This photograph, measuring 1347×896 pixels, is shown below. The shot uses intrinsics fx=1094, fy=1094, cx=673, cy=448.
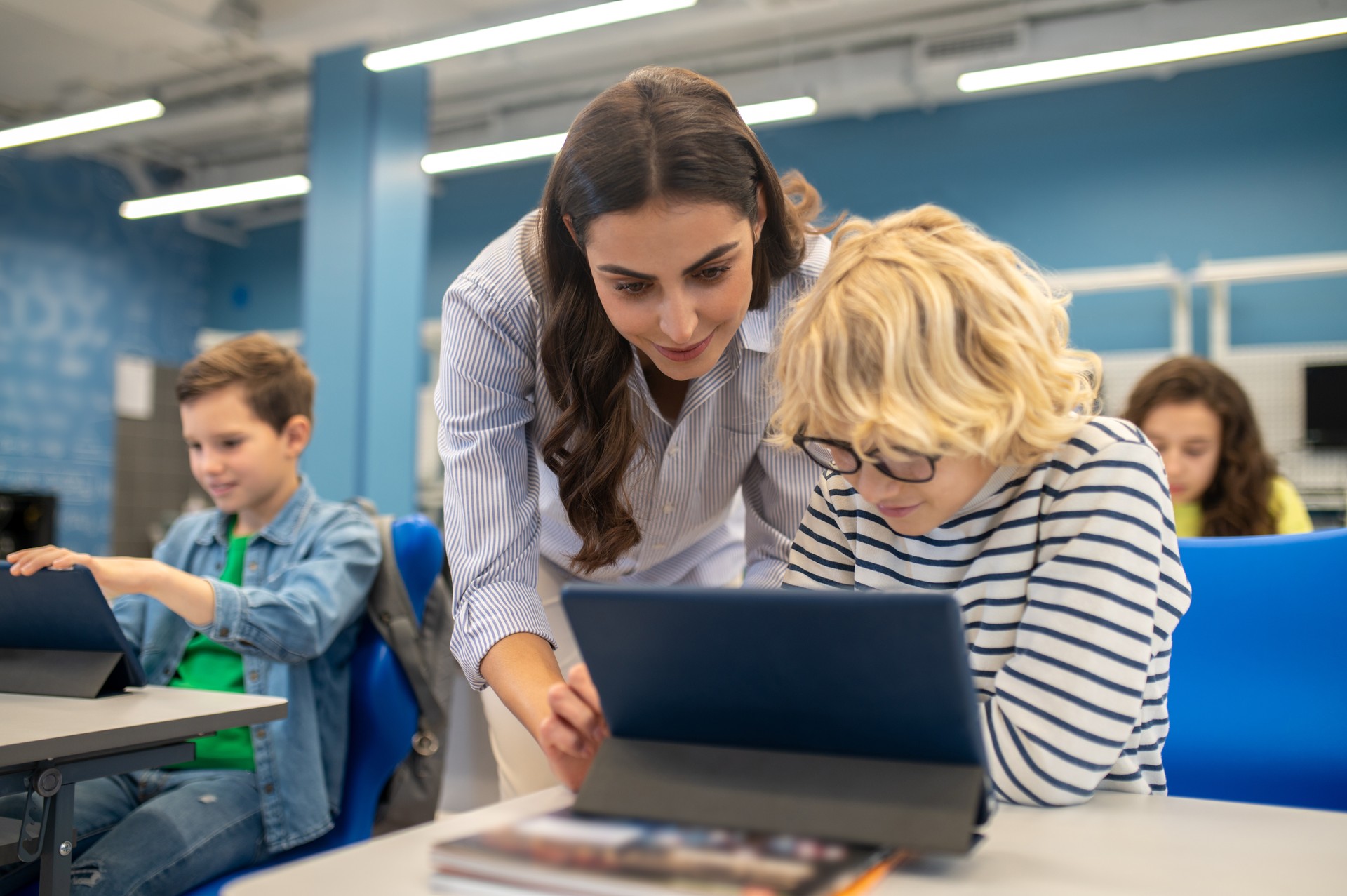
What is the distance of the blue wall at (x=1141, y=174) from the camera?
573 cm

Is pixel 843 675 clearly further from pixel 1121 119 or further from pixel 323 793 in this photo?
pixel 1121 119

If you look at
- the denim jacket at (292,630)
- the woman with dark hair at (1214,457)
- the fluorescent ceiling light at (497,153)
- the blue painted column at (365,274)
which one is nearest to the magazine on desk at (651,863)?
the denim jacket at (292,630)

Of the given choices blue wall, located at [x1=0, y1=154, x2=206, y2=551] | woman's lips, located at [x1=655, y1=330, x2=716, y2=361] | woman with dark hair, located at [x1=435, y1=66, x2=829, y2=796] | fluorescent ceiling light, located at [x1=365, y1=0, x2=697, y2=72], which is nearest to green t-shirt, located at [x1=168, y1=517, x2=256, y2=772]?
woman with dark hair, located at [x1=435, y1=66, x2=829, y2=796]

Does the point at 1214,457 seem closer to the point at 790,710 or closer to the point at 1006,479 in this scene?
the point at 1006,479

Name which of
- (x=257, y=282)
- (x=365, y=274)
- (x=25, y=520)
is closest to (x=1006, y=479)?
(x=365, y=274)

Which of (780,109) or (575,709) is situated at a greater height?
(780,109)

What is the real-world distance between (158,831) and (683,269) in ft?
3.41

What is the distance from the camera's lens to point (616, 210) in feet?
3.69

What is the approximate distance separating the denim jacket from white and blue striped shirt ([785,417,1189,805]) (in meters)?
1.00

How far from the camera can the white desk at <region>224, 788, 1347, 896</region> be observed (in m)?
0.60

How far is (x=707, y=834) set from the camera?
630 mm

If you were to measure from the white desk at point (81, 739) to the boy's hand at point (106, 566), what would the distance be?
7.0 inches

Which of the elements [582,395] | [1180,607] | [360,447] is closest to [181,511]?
[360,447]

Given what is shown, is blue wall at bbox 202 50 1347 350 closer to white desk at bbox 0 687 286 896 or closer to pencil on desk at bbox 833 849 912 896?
white desk at bbox 0 687 286 896
